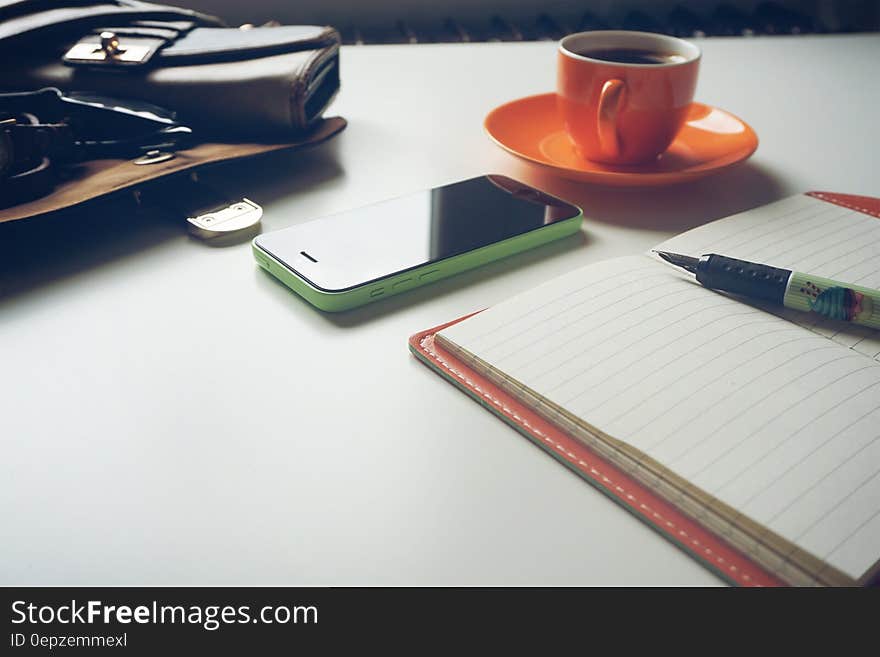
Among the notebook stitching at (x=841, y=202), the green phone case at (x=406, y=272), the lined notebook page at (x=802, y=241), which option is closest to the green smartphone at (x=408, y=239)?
the green phone case at (x=406, y=272)

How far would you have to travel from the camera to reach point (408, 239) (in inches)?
22.5

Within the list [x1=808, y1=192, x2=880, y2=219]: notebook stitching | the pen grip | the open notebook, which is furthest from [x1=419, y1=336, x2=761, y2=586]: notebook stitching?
[x1=808, y1=192, x2=880, y2=219]: notebook stitching

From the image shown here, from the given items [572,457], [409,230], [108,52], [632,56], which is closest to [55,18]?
[108,52]

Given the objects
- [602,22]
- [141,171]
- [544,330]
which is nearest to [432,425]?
[544,330]

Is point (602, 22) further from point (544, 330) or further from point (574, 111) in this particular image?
point (544, 330)

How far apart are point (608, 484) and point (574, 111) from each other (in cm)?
41

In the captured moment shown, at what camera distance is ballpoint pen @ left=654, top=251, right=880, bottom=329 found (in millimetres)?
473

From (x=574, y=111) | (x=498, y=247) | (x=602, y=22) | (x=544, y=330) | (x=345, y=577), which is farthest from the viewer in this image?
(x=602, y=22)

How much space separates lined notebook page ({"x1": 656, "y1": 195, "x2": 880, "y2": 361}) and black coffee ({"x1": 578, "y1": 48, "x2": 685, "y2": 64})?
0.17 m

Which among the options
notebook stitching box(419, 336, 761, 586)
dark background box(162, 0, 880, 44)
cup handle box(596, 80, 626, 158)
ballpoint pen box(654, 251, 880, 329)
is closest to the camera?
notebook stitching box(419, 336, 761, 586)

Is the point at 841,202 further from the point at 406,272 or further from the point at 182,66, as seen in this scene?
the point at 182,66

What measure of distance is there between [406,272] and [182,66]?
364 millimetres

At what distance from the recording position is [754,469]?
36 centimetres

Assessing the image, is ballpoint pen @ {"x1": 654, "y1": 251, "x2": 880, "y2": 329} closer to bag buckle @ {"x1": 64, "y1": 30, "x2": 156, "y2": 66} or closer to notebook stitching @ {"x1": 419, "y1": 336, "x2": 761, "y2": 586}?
notebook stitching @ {"x1": 419, "y1": 336, "x2": 761, "y2": 586}
